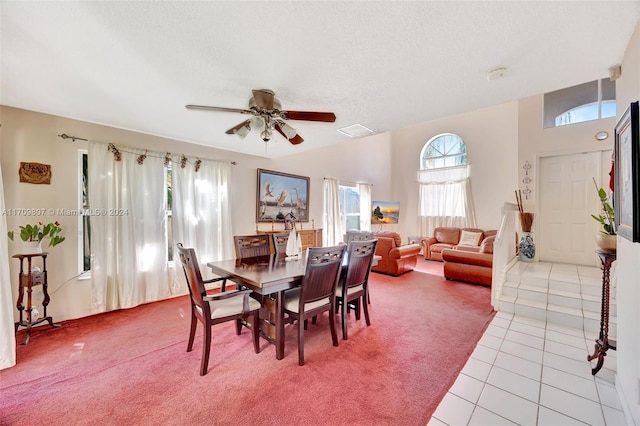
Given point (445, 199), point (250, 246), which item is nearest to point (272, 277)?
point (250, 246)

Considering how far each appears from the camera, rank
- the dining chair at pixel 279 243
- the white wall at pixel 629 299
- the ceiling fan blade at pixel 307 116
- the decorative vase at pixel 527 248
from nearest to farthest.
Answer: the white wall at pixel 629 299, the ceiling fan blade at pixel 307 116, the dining chair at pixel 279 243, the decorative vase at pixel 527 248

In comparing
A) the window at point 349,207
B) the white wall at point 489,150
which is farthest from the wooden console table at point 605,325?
the window at point 349,207

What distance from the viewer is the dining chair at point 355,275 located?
2.51 meters

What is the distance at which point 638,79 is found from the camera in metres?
1.34

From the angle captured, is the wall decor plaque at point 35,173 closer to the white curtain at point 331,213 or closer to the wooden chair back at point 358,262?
the wooden chair back at point 358,262

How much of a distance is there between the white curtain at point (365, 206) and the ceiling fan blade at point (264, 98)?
5.30 m

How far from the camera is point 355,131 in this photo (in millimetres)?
3219

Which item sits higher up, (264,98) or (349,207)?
(264,98)

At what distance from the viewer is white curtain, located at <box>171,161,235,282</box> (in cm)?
372

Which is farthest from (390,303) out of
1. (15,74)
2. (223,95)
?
(15,74)

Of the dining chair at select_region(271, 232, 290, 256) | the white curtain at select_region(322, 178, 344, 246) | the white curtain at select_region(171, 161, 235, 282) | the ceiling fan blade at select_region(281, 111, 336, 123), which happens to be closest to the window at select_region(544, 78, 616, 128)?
the white curtain at select_region(322, 178, 344, 246)

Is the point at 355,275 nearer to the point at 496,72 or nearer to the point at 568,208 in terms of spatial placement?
the point at 496,72

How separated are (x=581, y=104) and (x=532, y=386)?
4.75 metres

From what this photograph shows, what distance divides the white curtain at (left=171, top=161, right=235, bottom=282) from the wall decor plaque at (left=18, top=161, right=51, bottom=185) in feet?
4.13
